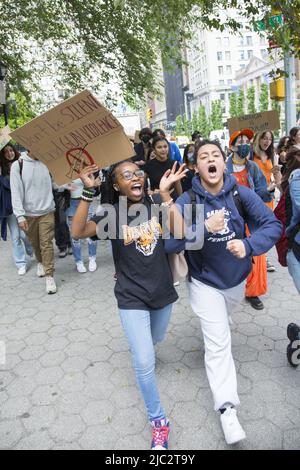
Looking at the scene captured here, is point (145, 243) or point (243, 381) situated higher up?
point (145, 243)

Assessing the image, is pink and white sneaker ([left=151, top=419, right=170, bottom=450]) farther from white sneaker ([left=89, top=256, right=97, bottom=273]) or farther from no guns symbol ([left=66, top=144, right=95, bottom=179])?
white sneaker ([left=89, top=256, right=97, bottom=273])

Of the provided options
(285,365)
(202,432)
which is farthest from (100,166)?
(285,365)

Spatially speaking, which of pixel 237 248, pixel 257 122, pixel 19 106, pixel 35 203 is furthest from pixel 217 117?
pixel 237 248

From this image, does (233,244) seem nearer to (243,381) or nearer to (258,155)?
(243,381)

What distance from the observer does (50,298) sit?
17.4 feet

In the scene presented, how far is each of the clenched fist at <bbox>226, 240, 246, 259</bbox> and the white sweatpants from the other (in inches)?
15.1

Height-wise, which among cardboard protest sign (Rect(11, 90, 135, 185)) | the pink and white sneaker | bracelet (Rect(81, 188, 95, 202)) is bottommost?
the pink and white sneaker

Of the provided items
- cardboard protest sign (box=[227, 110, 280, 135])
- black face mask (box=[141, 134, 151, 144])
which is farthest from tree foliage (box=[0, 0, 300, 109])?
cardboard protest sign (box=[227, 110, 280, 135])

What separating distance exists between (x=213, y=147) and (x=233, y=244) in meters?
0.68

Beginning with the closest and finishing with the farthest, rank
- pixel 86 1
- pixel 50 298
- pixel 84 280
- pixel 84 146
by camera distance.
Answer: pixel 84 146 → pixel 50 298 → pixel 84 280 → pixel 86 1

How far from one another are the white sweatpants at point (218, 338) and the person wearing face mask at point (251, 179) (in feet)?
5.77

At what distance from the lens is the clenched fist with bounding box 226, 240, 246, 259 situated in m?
2.40

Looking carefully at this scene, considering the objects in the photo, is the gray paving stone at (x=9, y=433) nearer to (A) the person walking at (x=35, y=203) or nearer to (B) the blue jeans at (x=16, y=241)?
(A) the person walking at (x=35, y=203)
